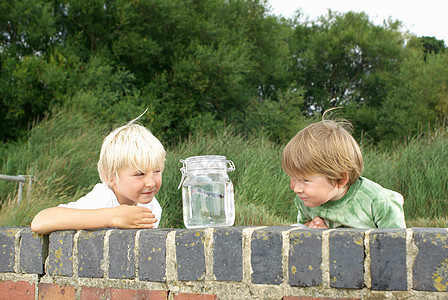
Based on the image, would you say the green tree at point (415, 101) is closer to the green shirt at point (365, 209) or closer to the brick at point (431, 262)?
the green shirt at point (365, 209)

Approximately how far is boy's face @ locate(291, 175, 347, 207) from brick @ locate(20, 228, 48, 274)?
126 centimetres

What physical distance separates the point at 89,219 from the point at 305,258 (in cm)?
102

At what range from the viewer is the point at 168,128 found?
610 inches

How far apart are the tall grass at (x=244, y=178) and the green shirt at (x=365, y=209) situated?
3.37m

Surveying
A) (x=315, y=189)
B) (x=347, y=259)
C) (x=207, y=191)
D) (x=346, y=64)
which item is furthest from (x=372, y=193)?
(x=346, y=64)

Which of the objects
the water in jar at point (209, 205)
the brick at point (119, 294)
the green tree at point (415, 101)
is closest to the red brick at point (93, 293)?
the brick at point (119, 294)

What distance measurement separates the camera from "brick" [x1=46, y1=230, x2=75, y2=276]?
217 centimetres

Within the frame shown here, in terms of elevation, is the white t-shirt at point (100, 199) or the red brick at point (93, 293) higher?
the white t-shirt at point (100, 199)

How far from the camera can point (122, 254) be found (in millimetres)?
2041

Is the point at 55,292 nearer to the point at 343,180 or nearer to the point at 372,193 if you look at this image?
the point at 343,180

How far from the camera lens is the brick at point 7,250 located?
2.34 meters

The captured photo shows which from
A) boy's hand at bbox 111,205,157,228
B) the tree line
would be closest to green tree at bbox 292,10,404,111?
the tree line

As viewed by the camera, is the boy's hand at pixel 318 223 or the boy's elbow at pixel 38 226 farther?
the boy's hand at pixel 318 223

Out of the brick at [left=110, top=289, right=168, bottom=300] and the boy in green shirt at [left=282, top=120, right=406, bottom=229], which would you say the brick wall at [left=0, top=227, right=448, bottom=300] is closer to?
the brick at [left=110, top=289, right=168, bottom=300]
